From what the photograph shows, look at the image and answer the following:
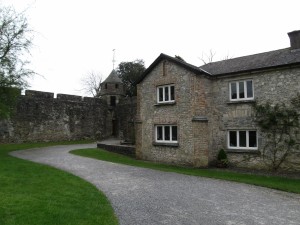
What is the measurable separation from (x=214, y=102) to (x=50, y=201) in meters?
11.5

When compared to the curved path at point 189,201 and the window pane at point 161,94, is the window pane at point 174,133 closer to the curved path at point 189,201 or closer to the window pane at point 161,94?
the window pane at point 161,94

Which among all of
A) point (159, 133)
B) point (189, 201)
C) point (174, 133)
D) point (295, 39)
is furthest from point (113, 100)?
point (189, 201)

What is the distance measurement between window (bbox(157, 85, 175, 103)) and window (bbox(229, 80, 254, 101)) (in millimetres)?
3453

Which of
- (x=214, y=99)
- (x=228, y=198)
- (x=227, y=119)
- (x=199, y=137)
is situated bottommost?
(x=228, y=198)

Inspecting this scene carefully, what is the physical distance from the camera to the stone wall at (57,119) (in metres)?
26.4

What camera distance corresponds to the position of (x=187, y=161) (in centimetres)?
1561

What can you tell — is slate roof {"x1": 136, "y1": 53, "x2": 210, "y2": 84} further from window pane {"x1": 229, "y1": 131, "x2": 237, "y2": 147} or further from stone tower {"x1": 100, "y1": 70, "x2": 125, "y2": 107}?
stone tower {"x1": 100, "y1": 70, "x2": 125, "y2": 107}

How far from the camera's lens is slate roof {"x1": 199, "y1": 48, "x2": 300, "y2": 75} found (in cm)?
1399

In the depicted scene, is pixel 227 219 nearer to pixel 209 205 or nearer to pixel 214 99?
pixel 209 205

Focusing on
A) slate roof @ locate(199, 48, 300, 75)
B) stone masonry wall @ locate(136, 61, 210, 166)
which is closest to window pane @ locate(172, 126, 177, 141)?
stone masonry wall @ locate(136, 61, 210, 166)

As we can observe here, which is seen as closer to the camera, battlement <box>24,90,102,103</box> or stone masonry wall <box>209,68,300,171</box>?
stone masonry wall <box>209,68,300,171</box>

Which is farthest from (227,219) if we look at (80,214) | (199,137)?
(199,137)

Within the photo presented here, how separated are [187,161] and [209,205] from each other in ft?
26.3

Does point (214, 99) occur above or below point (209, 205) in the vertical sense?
above
